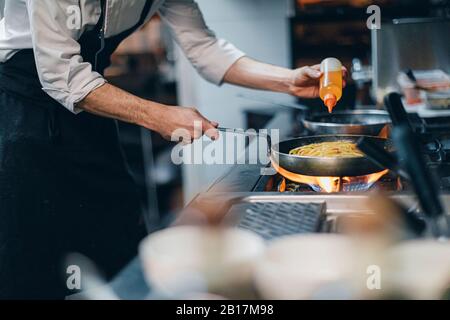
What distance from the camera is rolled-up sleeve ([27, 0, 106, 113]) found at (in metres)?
1.69

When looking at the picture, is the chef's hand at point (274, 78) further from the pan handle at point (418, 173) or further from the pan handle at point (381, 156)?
the pan handle at point (418, 173)

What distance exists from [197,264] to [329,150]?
31.7 inches

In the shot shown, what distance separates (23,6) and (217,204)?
965 millimetres

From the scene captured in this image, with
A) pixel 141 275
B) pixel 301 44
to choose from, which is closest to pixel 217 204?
pixel 141 275

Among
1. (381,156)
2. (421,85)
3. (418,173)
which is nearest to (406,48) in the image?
(421,85)

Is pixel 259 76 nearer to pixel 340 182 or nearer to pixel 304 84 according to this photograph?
pixel 304 84

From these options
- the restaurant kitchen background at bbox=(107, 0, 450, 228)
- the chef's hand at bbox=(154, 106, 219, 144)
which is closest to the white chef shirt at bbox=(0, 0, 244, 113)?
the chef's hand at bbox=(154, 106, 219, 144)

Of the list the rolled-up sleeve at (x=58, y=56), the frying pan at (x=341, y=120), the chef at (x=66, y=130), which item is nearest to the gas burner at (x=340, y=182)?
the chef at (x=66, y=130)

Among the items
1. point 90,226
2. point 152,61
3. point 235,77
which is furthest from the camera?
point 152,61

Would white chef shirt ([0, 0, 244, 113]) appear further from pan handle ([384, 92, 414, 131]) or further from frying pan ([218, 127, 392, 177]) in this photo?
pan handle ([384, 92, 414, 131])

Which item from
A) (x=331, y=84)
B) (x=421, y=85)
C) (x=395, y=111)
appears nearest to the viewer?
(x=395, y=111)

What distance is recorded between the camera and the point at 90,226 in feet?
6.93

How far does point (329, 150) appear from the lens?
5.41 feet
